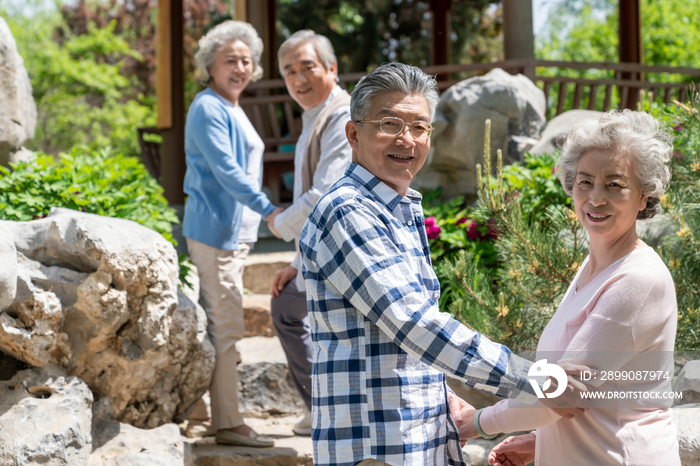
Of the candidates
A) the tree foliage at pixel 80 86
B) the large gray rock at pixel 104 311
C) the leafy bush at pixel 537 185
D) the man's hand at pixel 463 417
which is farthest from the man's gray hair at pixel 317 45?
the tree foliage at pixel 80 86

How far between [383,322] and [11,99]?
11.1 ft

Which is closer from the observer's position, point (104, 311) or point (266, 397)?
point (104, 311)

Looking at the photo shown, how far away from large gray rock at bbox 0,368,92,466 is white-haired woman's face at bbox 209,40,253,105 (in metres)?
1.69

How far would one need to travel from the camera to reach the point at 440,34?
417 inches

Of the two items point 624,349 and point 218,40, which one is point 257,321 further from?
point 624,349

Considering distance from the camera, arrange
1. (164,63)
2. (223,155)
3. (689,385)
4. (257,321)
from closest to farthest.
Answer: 1. (689,385)
2. (223,155)
3. (257,321)
4. (164,63)

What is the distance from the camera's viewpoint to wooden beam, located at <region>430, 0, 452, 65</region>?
→ 10445mm

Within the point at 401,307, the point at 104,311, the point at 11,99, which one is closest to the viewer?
the point at 401,307

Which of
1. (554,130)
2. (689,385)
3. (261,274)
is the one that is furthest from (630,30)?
(689,385)

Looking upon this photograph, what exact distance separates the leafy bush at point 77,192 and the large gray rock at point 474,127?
2937mm

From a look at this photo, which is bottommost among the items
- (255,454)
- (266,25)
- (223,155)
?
(255,454)

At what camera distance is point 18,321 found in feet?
8.81

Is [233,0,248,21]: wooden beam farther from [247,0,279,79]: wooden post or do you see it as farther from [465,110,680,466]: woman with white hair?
[465,110,680,466]: woman with white hair

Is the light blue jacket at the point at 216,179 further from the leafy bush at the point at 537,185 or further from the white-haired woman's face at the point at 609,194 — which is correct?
the white-haired woman's face at the point at 609,194
